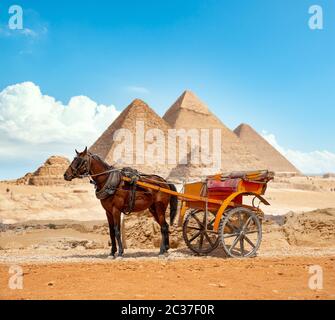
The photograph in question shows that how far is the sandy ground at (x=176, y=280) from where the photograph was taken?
413 centimetres

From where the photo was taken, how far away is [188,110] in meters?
105

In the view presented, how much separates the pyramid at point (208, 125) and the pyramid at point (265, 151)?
53.7 ft

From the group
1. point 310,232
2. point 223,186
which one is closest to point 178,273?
point 223,186

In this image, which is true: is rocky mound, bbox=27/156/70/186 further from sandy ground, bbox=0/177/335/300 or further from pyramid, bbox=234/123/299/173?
pyramid, bbox=234/123/299/173

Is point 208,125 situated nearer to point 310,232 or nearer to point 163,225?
point 310,232

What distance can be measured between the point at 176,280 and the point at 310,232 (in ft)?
20.2

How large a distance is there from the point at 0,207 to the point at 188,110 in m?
81.9

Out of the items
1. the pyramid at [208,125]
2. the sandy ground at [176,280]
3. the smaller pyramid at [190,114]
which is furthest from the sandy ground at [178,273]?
the smaller pyramid at [190,114]

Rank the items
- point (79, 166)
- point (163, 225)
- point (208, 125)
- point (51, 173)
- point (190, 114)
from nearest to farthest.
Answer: point (79, 166) < point (163, 225) < point (51, 173) < point (190, 114) < point (208, 125)

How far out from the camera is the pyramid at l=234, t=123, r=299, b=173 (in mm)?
122438

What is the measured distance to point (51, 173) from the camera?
47.1 m

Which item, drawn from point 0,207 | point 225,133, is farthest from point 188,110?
point 0,207

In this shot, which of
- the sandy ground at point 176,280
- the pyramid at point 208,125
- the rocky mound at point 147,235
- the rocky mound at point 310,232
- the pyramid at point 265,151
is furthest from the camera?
the pyramid at point 265,151

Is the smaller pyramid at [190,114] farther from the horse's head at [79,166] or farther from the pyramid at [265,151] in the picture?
the horse's head at [79,166]
